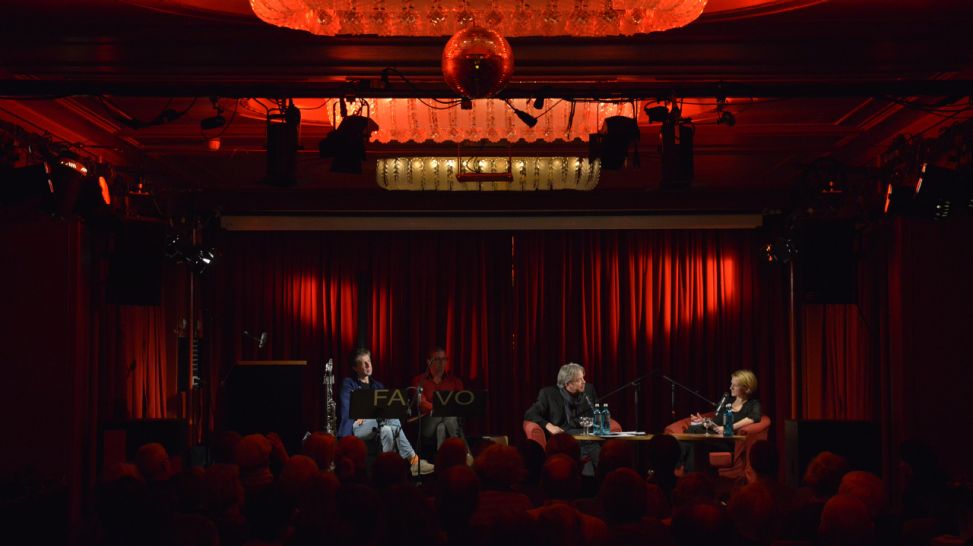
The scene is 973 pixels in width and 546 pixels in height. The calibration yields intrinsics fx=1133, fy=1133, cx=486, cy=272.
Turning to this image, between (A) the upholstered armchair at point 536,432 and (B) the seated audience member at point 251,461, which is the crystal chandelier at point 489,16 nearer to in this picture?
(B) the seated audience member at point 251,461

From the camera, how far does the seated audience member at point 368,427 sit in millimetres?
10086

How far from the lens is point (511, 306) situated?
468 inches

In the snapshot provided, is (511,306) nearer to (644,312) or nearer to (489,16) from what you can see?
(644,312)

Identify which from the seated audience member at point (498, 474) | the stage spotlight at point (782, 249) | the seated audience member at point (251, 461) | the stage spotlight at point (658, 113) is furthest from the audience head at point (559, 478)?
the stage spotlight at point (782, 249)

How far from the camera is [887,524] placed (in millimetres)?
4152

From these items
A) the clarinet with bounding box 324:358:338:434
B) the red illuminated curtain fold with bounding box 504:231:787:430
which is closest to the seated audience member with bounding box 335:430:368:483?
the clarinet with bounding box 324:358:338:434

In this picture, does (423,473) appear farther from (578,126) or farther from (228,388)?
(578,126)

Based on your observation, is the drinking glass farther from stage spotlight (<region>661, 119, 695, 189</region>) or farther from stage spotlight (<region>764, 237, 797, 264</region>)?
stage spotlight (<region>661, 119, 695, 189</region>)

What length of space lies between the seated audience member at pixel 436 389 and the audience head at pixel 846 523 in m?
6.69

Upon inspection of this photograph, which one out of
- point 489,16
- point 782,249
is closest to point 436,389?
point 782,249

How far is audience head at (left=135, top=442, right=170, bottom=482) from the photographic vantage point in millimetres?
5289

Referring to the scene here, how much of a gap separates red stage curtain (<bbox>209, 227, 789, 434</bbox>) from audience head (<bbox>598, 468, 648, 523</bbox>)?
7.55 m

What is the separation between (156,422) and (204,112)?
7.63 ft

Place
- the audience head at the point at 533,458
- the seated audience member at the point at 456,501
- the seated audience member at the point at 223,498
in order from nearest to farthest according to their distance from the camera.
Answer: the seated audience member at the point at 456,501, the seated audience member at the point at 223,498, the audience head at the point at 533,458
